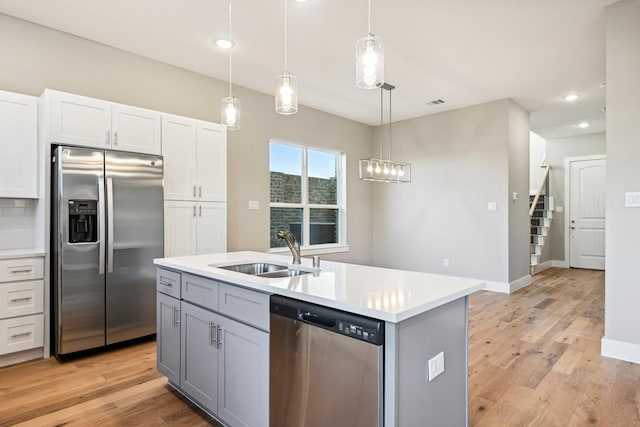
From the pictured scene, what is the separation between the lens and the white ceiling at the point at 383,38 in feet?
9.76

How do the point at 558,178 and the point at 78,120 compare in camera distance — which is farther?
the point at 558,178

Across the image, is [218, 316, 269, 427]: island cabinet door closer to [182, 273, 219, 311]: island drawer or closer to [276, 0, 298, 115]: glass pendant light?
[182, 273, 219, 311]: island drawer

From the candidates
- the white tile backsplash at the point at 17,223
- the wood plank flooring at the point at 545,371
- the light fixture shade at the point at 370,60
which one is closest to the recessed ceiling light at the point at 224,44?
the light fixture shade at the point at 370,60

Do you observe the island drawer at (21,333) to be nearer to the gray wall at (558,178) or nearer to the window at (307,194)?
the window at (307,194)

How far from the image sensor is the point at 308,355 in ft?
5.04

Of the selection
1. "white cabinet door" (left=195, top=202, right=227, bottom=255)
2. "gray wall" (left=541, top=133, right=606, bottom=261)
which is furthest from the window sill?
"gray wall" (left=541, top=133, right=606, bottom=261)

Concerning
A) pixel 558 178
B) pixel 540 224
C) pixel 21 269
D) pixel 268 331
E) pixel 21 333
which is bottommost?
pixel 21 333

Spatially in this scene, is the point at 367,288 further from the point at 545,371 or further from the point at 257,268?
the point at 545,371

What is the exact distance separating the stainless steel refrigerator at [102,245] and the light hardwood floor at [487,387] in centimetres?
27

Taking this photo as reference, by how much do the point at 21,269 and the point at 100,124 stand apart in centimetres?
136

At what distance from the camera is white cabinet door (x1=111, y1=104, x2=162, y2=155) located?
3311mm

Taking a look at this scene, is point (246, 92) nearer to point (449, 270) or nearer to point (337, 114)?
point (337, 114)

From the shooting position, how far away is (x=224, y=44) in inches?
142

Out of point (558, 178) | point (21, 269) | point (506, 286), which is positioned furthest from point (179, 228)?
point (558, 178)
